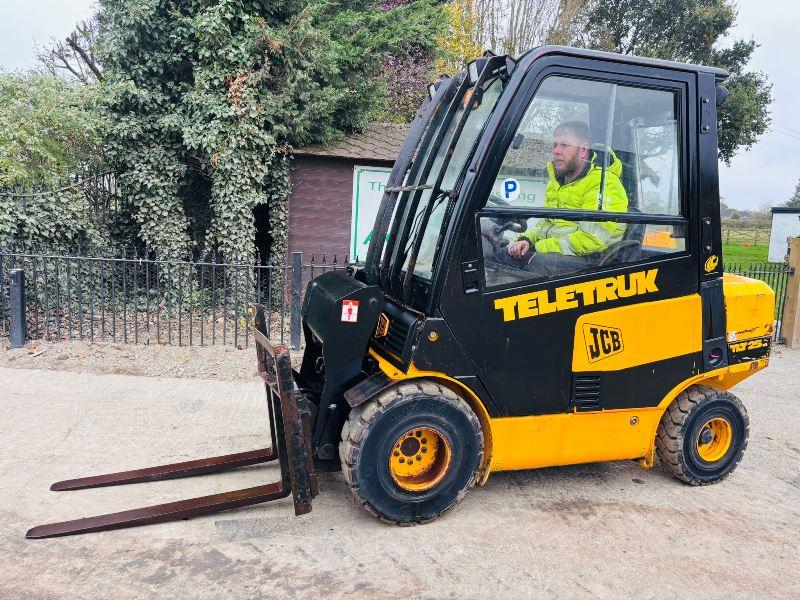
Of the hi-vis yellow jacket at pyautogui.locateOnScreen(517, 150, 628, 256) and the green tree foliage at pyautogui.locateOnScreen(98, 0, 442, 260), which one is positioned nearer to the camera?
the hi-vis yellow jacket at pyautogui.locateOnScreen(517, 150, 628, 256)

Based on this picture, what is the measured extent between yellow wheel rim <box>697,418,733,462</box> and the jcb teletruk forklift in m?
0.12

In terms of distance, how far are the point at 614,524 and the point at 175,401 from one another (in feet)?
12.9

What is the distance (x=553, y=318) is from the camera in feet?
12.0

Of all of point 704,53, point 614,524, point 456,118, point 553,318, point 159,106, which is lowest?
point 614,524

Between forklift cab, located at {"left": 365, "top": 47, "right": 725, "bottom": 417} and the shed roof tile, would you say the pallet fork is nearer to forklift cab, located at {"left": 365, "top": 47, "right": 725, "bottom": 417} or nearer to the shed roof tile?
forklift cab, located at {"left": 365, "top": 47, "right": 725, "bottom": 417}

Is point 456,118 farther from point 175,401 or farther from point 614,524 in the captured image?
point 175,401

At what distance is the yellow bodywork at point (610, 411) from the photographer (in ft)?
12.0

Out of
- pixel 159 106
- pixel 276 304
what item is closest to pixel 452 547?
pixel 276 304

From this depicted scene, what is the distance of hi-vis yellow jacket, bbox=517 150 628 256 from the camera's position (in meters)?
3.62

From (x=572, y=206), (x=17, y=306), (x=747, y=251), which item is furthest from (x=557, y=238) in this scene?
(x=747, y=251)

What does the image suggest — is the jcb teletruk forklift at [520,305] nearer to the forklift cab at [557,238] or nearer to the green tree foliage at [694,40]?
the forklift cab at [557,238]

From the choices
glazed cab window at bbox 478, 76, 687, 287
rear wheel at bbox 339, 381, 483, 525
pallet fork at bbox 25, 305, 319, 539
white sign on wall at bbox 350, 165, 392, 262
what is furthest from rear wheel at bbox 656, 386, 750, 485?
white sign on wall at bbox 350, 165, 392, 262

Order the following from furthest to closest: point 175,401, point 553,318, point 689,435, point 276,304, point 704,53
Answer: point 704,53 < point 276,304 < point 175,401 < point 689,435 < point 553,318

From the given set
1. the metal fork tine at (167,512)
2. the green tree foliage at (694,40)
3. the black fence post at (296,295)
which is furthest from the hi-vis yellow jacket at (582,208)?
the green tree foliage at (694,40)
